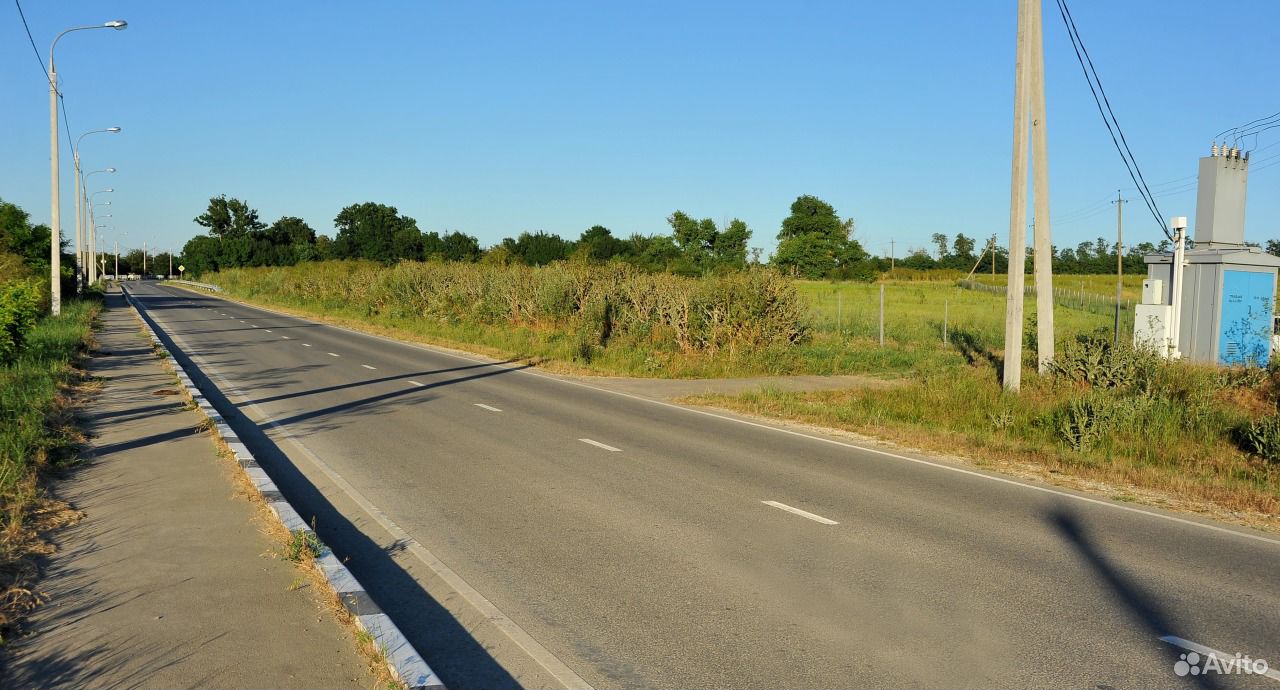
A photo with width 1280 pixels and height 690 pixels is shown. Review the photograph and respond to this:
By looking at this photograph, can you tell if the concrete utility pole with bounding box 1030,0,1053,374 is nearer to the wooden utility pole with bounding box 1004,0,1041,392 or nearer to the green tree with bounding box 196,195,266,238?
the wooden utility pole with bounding box 1004,0,1041,392

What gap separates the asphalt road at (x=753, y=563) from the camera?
17.7ft

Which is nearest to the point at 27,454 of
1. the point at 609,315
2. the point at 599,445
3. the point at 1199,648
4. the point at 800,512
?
the point at 599,445

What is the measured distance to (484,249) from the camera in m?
83.1

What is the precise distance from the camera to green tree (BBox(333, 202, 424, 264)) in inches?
3853

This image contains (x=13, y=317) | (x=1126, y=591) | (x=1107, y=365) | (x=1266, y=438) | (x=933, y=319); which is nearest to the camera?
(x=1126, y=591)

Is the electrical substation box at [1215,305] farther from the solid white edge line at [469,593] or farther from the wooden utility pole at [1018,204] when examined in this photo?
the solid white edge line at [469,593]

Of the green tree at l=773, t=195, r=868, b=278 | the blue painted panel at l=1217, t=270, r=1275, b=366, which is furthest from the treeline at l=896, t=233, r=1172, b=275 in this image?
the blue painted panel at l=1217, t=270, r=1275, b=366

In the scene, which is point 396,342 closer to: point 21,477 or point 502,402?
point 502,402

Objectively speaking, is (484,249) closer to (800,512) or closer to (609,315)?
(609,315)

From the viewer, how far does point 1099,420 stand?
43.3 ft

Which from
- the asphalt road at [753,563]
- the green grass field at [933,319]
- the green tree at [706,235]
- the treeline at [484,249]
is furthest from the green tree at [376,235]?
the asphalt road at [753,563]

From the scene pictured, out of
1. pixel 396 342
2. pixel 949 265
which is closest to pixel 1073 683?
pixel 396 342

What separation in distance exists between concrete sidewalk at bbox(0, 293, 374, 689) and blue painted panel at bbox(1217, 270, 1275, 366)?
1774 centimetres

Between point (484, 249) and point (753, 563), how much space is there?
255 feet
